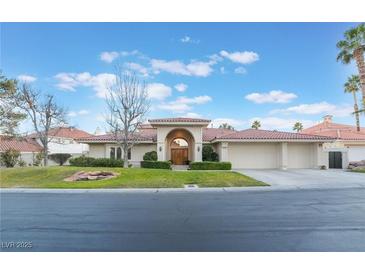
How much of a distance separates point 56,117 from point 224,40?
20892 millimetres

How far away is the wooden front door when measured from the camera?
28.9m

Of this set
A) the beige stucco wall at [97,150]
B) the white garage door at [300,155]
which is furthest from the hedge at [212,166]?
the beige stucco wall at [97,150]

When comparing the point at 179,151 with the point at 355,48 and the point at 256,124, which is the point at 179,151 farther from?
the point at 256,124

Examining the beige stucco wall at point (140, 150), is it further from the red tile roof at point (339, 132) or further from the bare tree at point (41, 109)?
the red tile roof at point (339, 132)

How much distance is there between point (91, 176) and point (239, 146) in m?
15.4

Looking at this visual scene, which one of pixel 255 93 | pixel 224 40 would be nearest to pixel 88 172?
pixel 224 40

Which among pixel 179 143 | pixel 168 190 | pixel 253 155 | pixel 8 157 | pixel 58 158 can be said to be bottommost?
pixel 168 190

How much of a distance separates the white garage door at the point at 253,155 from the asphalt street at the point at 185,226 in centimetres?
1616

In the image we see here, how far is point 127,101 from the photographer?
2439cm

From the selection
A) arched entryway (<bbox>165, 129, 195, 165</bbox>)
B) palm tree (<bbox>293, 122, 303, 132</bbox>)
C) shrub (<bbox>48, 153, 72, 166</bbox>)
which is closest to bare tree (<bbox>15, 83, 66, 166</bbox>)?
shrub (<bbox>48, 153, 72, 166</bbox>)

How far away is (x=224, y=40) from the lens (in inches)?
685

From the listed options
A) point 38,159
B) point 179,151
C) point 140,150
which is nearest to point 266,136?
point 179,151

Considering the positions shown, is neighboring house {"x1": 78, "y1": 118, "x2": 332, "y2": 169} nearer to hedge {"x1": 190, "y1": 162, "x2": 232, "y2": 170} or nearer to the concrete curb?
hedge {"x1": 190, "y1": 162, "x2": 232, "y2": 170}

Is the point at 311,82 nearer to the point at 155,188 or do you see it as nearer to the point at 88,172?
the point at 155,188
